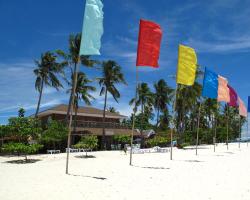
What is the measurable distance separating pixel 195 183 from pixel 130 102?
58.7 meters

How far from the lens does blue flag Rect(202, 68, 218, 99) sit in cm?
2822

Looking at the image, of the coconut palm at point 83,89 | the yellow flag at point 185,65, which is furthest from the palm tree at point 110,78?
the yellow flag at point 185,65

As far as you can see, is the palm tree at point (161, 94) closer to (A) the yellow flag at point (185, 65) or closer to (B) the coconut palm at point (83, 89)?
(B) the coconut palm at point (83, 89)

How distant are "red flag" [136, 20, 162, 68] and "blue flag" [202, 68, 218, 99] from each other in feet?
30.3

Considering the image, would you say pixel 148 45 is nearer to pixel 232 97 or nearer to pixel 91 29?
pixel 91 29

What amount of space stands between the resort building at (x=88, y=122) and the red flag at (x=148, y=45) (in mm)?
25761

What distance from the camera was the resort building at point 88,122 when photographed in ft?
157

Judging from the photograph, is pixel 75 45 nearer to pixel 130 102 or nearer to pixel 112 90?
pixel 112 90

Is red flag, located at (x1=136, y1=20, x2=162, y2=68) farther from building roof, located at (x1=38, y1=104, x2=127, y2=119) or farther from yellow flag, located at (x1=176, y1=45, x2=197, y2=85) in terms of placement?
building roof, located at (x1=38, y1=104, x2=127, y2=119)

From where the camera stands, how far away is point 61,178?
1423 cm

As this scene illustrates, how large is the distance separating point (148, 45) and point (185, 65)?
4.83 metres

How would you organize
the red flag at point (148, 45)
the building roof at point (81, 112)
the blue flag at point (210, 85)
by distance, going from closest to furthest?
the red flag at point (148, 45) → the blue flag at point (210, 85) → the building roof at point (81, 112)

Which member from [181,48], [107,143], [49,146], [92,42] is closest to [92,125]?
[107,143]

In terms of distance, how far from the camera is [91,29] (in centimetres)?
1559
